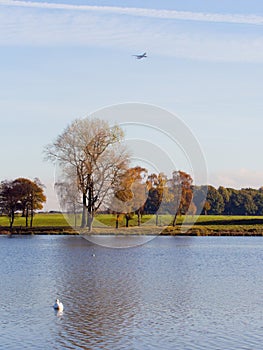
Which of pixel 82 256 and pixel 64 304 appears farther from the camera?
pixel 82 256

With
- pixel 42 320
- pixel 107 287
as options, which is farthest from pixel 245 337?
pixel 107 287

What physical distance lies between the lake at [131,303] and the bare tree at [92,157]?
22.5 meters

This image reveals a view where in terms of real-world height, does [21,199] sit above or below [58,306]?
above

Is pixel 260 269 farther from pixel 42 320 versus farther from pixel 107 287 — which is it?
pixel 42 320

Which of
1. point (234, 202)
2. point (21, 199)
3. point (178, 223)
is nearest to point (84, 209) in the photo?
point (21, 199)

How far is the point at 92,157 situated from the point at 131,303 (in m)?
44.0

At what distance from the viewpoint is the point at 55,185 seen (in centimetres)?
7131

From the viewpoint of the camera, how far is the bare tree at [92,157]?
68.3m

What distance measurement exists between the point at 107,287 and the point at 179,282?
3954 millimetres

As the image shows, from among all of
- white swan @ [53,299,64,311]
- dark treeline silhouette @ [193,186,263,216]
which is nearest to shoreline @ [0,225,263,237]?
white swan @ [53,299,64,311]

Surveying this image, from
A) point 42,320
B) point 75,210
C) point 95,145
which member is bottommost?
point 42,320

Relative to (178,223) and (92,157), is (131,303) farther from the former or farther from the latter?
(178,223)

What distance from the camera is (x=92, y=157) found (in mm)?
69188

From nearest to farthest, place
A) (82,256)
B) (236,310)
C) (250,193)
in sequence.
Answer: (236,310) → (82,256) → (250,193)
